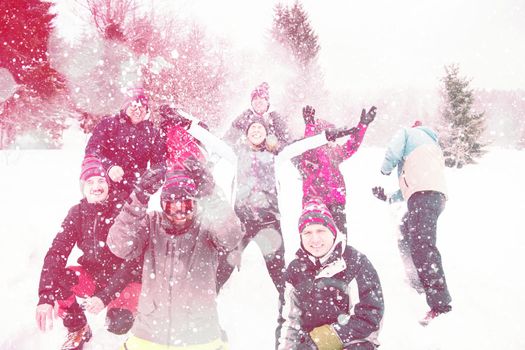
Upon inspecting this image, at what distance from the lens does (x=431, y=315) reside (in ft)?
11.4

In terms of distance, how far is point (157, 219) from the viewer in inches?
108

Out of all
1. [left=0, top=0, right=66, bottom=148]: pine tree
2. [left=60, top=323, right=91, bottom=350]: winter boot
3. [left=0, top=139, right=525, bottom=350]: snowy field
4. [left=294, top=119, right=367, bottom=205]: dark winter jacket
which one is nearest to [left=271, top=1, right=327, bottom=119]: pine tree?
[left=0, top=0, right=66, bottom=148]: pine tree

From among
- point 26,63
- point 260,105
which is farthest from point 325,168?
point 26,63

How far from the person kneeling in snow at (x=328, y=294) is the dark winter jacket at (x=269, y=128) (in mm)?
1507

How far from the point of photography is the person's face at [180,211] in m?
2.60

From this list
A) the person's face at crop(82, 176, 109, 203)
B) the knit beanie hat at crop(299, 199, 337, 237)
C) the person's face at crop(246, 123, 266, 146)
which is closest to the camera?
the knit beanie hat at crop(299, 199, 337, 237)

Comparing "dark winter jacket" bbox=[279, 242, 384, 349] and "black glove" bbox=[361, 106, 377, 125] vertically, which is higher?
"black glove" bbox=[361, 106, 377, 125]

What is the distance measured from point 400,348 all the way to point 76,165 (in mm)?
10240

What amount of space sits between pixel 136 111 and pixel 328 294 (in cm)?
295

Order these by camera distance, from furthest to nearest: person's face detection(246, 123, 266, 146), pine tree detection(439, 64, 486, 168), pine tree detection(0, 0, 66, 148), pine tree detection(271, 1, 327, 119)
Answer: pine tree detection(271, 1, 327, 119) → pine tree detection(439, 64, 486, 168) → pine tree detection(0, 0, 66, 148) → person's face detection(246, 123, 266, 146)

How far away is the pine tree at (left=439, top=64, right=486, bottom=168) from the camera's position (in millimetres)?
19844

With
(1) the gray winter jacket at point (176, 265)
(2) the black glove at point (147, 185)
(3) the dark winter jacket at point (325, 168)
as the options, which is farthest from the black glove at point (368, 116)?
(2) the black glove at point (147, 185)

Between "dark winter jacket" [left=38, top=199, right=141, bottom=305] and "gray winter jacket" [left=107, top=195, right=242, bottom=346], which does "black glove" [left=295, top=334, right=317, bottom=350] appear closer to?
"gray winter jacket" [left=107, top=195, right=242, bottom=346]

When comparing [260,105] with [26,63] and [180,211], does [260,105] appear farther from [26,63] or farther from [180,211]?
[26,63]
